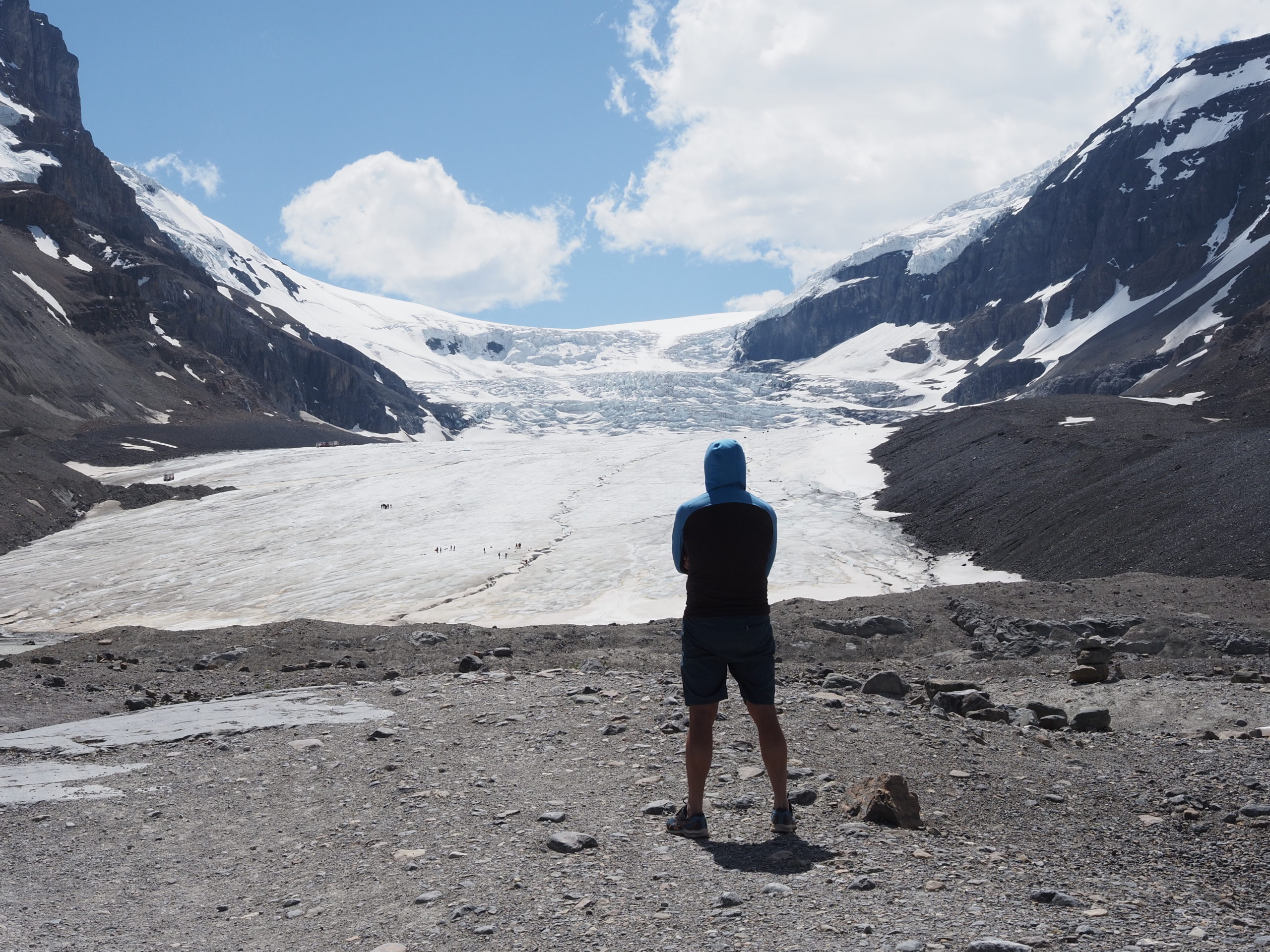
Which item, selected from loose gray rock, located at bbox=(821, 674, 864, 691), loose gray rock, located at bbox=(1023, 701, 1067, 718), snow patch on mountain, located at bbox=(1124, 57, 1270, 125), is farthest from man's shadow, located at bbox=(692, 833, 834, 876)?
snow patch on mountain, located at bbox=(1124, 57, 1270, 125)

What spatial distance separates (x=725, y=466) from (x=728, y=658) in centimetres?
103

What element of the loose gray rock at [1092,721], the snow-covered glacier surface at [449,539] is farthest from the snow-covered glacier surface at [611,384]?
the loose gray rock at [1092,721]

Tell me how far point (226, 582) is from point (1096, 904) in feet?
95.0

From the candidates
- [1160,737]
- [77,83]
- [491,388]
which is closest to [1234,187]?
[491,388]

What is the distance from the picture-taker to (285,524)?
120 ft

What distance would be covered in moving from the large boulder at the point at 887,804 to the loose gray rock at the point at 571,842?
1.41 metres

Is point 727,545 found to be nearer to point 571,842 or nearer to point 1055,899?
point 571,842

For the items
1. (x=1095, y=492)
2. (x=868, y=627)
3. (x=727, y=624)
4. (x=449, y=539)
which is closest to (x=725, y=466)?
(x=727, y=624)

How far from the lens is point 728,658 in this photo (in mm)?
5242

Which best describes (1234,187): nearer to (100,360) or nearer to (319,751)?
(100,360)

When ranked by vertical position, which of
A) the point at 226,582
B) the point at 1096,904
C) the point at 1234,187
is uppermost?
the point at 1234,187

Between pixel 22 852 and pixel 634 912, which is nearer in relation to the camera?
pixel 634 912

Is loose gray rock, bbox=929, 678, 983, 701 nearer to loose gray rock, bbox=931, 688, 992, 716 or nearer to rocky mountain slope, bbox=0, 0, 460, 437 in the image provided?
loose gray rock, bbox=931, 688, 992, 716

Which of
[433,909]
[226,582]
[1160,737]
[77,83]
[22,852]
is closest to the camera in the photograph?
[433,909]
